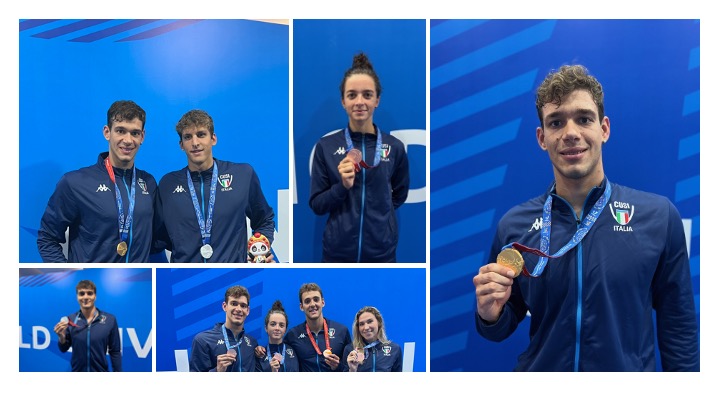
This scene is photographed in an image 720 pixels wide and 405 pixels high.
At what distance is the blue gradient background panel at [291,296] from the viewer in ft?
13.7

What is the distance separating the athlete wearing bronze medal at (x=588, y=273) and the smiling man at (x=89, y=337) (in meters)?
2.27

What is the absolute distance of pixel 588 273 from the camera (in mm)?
3510

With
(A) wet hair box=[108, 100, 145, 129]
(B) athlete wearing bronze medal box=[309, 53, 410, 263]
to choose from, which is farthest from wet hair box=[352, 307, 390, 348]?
(A) wet hair box=[108, 100, 145, 129]

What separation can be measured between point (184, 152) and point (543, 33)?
2.26m

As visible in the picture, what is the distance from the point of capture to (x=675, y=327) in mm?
3422

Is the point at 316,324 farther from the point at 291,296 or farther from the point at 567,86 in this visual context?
the point at 567,86

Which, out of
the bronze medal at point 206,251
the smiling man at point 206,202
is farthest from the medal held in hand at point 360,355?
the bronze medal at point 206,251

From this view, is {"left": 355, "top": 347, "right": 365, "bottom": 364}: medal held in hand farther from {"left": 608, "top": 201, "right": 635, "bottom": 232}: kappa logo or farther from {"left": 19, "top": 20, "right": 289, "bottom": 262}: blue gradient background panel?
{"left": 608, "top": 201, "right": 635, "bottom": 232}: kappa logo

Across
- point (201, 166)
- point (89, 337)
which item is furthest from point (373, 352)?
point (89, 337)

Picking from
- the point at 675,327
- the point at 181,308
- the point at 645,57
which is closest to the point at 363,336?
the point at 181,308

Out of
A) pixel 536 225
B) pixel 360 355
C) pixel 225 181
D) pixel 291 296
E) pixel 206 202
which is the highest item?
pixel 225 181

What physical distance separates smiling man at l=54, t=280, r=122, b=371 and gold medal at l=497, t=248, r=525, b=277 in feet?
7.85

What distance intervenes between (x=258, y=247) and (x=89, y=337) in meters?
1.20

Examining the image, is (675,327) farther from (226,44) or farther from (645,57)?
(226,44)
